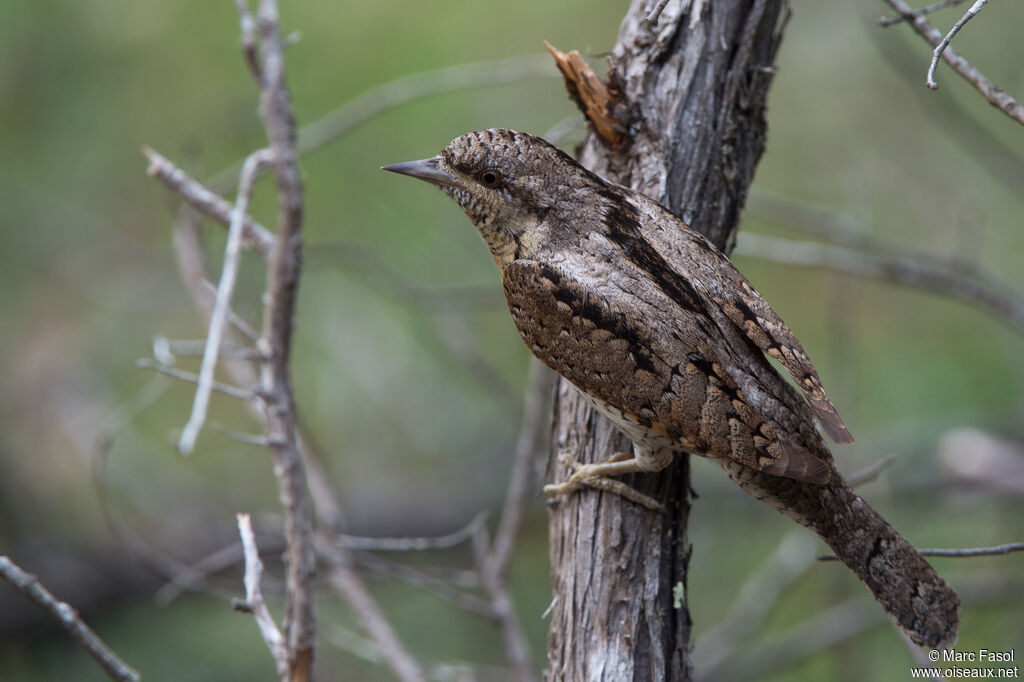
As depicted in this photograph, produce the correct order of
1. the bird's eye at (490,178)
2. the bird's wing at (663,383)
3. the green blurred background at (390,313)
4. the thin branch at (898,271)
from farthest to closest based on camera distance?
the green blurred background at (390,313) → the thin branch at (898,271) → the bird's eye at (490,178) → the bird's wing at (663,383)

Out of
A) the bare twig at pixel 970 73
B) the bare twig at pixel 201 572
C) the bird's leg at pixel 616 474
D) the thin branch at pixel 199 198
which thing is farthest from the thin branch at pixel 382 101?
the bird's leg at pixel 616 474

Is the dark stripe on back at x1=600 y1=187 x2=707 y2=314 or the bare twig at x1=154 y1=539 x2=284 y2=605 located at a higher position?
the dark stripe on back at x1=600 y1=187 x2=707 y2=314

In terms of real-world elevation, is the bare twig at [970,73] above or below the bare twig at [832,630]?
above

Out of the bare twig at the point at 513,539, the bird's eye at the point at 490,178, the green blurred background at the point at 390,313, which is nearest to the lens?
the bird's eye at the point at 490,178

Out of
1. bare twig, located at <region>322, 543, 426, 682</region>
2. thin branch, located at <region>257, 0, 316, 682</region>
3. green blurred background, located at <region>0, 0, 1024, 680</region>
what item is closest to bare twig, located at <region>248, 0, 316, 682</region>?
thin branch, located at <region>257, 0, 316, 682</region>

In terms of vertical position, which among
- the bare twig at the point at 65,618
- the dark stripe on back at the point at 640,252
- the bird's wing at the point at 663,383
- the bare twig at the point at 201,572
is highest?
the dark stripe on back at the point at 640,252

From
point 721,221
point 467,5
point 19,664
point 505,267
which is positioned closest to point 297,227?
point 505,267

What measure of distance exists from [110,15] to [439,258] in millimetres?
3411

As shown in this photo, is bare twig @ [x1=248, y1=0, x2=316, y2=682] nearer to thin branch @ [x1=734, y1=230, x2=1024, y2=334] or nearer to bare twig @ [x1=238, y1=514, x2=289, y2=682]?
bare twig @ [x1=238, y1=514, x2=289, y2=682]

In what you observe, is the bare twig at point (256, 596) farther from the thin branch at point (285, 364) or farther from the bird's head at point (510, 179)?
the bird's head at point (510, 179)

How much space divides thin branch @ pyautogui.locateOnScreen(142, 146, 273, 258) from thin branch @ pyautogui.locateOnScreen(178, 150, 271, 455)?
7 cm

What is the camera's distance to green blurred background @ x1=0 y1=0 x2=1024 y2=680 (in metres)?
4.96

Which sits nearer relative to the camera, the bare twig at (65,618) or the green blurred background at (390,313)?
the bare twig at (65,618)

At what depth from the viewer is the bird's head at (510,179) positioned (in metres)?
2.57
